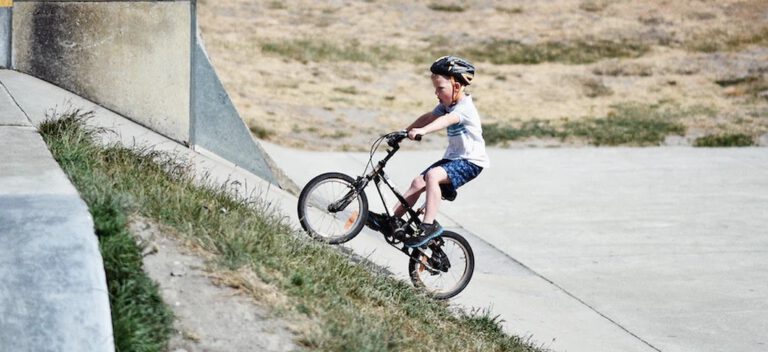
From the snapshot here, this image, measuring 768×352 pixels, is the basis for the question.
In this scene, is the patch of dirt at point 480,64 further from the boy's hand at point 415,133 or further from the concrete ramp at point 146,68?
the boy's hand at point 415,133

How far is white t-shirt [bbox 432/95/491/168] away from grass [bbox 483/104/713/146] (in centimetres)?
1061

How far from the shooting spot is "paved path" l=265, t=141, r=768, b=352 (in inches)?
309

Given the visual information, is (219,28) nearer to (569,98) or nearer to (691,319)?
(569,98)

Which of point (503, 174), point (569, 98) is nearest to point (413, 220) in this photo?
point (503, 174)

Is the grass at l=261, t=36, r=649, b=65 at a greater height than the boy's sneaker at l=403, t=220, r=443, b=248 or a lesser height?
lesser

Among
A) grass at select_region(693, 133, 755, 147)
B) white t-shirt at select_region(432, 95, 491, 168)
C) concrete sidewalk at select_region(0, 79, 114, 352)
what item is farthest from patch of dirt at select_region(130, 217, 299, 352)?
grass at select_region(693, 133, 755, 147)

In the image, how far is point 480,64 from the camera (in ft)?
95.8

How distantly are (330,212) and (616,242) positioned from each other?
3928mm

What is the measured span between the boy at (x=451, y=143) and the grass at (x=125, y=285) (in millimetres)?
2465

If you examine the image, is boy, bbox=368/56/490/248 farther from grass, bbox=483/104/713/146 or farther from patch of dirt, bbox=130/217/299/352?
grass, bbox=483/104/713/146

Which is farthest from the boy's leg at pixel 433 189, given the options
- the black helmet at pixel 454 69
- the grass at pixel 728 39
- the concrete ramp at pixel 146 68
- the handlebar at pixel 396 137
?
the grass at pixel 728 39

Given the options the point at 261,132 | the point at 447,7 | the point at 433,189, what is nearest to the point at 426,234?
the point at 433,189

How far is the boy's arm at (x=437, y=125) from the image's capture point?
23.8 ft

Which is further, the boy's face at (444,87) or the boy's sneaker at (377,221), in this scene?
the boy's sneaker at (377,221)
